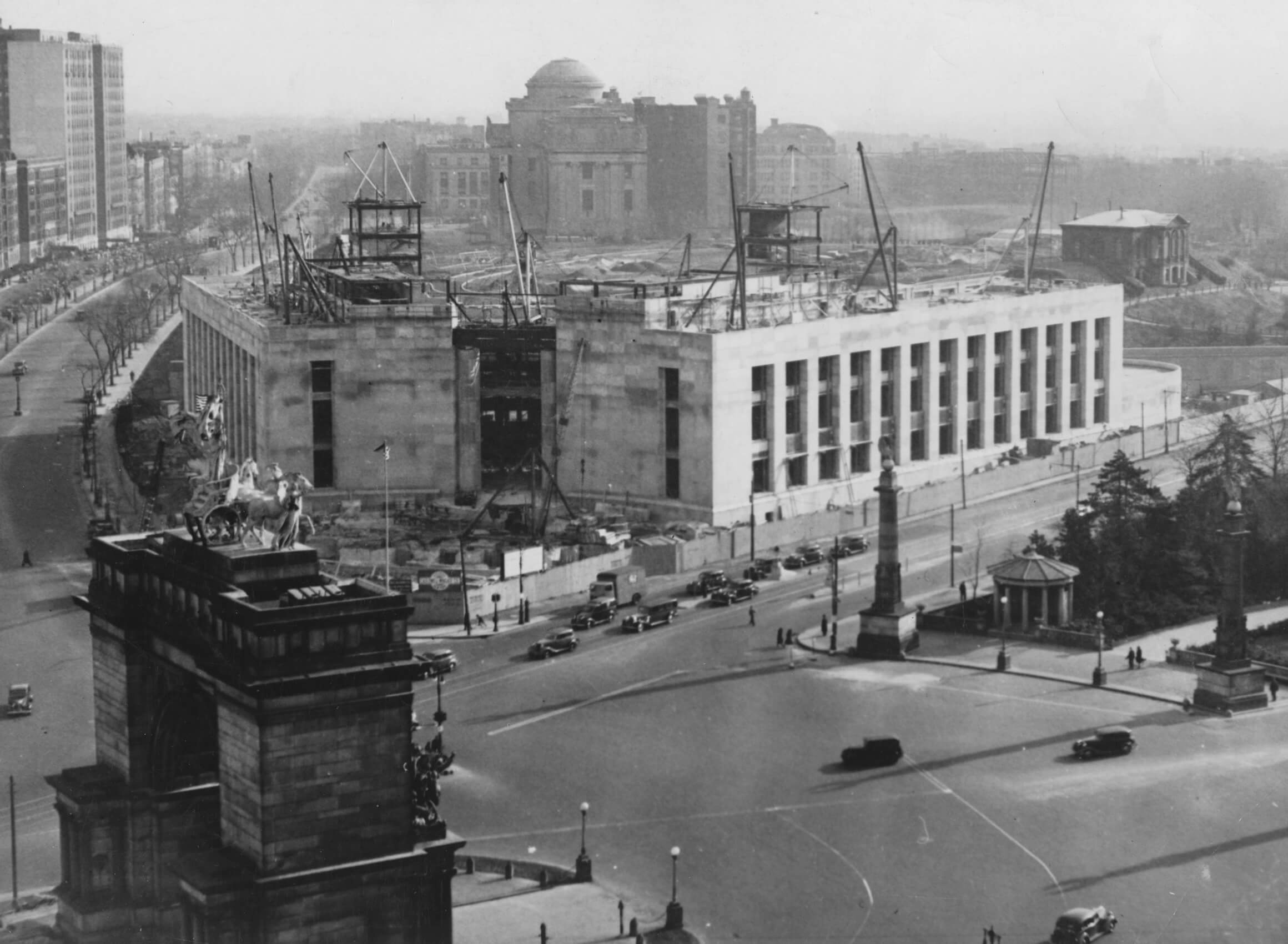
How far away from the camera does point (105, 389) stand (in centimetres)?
16950

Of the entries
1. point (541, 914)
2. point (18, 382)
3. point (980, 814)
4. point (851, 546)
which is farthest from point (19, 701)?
point (18, 382)

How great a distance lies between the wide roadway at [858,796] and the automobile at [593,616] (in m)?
3.93

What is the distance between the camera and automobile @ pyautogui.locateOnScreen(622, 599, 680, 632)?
94.2 metres

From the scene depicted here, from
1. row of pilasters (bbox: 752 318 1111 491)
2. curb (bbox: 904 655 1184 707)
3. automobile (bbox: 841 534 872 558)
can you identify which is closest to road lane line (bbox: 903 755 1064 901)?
curb (bbox: 904 655 1184 707)

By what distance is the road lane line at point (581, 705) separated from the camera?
7975 cm

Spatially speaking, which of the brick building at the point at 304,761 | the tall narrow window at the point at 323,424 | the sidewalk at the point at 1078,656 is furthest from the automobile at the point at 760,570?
the brick building at the point at 304,761

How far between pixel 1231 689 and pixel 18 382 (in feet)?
354

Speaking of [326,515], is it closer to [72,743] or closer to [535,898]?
[72,743]

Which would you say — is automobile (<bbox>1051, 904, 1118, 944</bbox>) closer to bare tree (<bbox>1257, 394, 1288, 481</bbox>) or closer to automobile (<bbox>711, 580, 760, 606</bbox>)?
automobile (<bbox>711, 580, 760, 606</bbox>)

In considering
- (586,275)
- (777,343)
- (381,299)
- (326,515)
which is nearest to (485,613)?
(326,515)

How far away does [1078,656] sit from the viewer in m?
89.5

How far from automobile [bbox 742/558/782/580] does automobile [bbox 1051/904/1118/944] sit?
44.4m

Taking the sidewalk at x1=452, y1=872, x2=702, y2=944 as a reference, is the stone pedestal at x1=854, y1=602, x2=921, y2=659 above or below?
above

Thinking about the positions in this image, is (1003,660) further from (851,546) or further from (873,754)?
(851,546)
